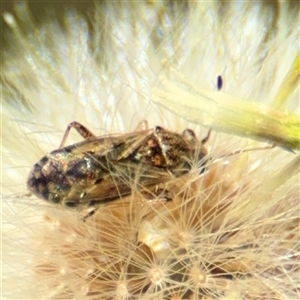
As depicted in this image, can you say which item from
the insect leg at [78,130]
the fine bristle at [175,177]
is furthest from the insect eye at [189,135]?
the insect leg at [78,130]

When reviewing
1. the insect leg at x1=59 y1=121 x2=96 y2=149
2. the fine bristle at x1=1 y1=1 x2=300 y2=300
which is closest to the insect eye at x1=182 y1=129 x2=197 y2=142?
the fine bristle at x1=1 y1=1 x2=300 y2=300

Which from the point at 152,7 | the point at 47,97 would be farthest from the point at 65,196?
the point at 152,7

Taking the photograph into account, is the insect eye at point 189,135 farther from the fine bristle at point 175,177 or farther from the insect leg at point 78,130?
the insect leg at point 78,130

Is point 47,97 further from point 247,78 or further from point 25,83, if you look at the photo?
point 247,78

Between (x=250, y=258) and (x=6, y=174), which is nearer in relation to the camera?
(x=250, y=258)
